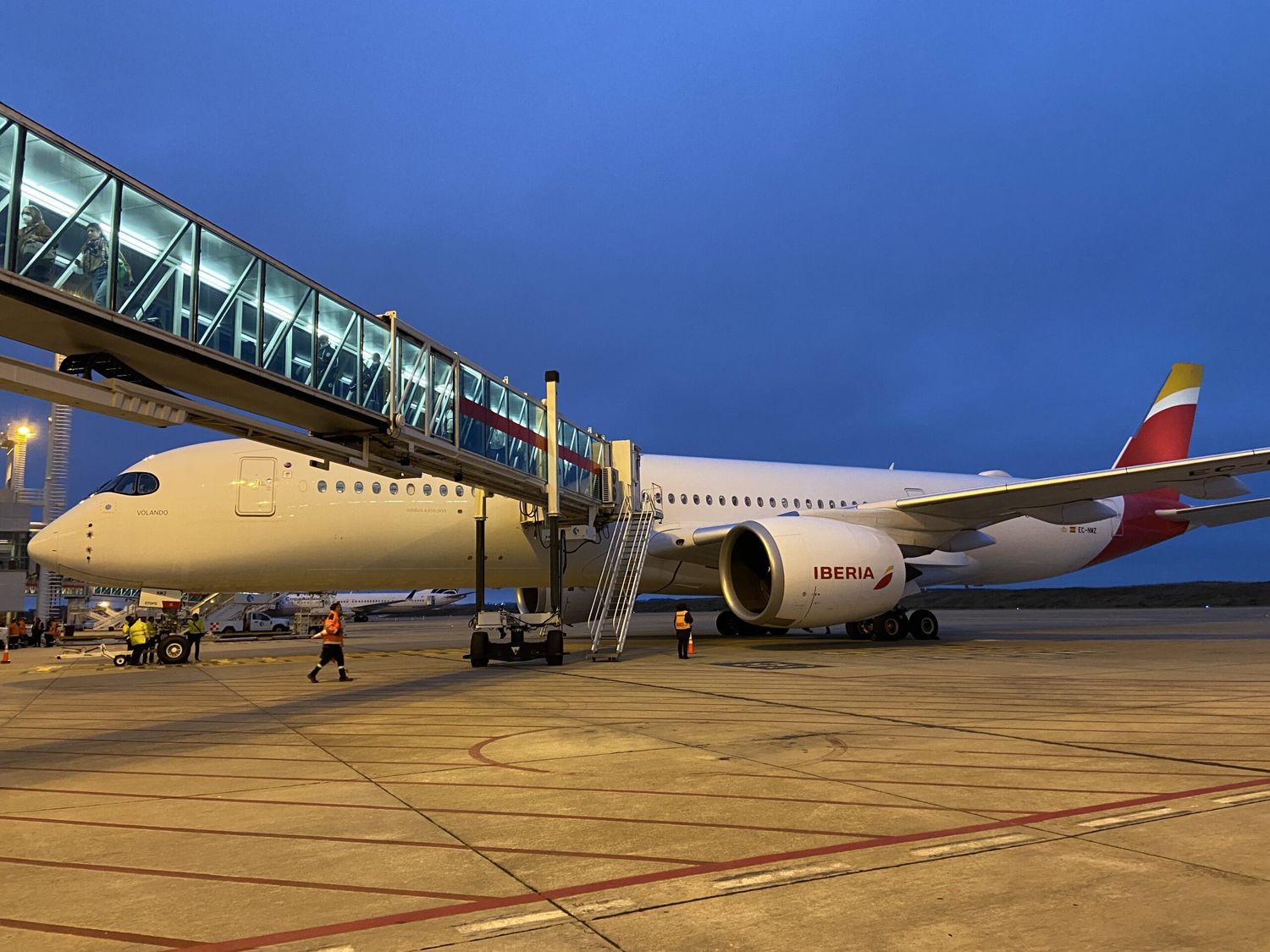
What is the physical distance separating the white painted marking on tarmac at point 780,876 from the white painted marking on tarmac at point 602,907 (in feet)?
1.15

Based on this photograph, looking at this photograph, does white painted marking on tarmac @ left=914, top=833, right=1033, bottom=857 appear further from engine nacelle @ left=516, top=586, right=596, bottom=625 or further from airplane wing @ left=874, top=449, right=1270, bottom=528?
engine nacelle @ left=516, top=586, right=596, bottom=625

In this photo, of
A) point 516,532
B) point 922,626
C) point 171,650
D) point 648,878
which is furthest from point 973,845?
point 171,650

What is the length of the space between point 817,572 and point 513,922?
11862 millimetres

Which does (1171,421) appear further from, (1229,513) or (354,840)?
(354,840)

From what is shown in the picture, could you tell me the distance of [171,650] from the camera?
16297 mm

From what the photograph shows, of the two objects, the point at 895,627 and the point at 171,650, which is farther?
the point at 895,627

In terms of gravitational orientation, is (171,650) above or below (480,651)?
below

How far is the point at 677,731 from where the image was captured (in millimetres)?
6527

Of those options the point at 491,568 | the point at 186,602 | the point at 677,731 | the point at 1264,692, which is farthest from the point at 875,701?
the point at 186,602

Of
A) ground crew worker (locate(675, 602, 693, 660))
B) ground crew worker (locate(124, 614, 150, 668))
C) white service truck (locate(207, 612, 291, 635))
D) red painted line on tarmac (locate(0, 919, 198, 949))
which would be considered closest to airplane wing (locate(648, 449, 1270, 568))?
ground crew worker (locate(675, 602, 693, 660))

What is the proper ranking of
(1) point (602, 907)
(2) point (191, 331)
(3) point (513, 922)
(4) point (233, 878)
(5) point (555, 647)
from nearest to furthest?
1. (3) point (513, 922)
2. (1) point (602, 907)
3. (4) point (233, 878)
4. (2) point (191, 331)
5. (5) point (555, 647)

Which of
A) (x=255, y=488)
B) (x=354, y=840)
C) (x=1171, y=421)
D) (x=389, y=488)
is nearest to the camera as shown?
(x=354, y=840)

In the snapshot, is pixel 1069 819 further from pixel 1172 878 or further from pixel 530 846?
pixel 530 846

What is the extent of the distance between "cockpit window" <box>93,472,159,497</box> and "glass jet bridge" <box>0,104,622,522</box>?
6.37 meters
